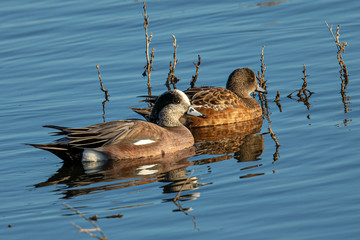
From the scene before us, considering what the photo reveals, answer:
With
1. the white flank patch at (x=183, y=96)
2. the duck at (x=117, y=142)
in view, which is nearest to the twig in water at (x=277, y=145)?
the duck at (x=117, y=142)

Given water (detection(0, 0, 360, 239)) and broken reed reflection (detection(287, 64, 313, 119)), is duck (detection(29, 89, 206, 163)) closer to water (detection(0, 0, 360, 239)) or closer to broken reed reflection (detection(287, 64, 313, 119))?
water (detection(0, 0, 360, 239))

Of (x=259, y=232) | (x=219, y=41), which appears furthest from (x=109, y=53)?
(x=259, y=232)

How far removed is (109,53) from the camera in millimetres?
15281

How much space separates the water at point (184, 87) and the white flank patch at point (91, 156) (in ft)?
1.26

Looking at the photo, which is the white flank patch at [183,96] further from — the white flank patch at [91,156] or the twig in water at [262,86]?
the twig in water at [262,86]

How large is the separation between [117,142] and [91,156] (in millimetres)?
399

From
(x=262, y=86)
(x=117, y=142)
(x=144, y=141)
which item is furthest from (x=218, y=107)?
(x=117, y=142)

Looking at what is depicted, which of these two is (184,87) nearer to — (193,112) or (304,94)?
(304,94)

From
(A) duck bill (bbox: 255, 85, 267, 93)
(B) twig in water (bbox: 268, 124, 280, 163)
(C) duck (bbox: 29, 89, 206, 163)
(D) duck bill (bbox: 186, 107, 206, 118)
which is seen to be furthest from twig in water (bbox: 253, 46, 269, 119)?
(C) duck (bbox: 29, 89, 206, 163)

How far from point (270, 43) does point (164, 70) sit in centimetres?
235

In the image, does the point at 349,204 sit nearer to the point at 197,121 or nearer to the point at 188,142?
the point at 188,142

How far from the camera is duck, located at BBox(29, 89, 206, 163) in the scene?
10.0 meters

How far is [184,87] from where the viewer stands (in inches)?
530

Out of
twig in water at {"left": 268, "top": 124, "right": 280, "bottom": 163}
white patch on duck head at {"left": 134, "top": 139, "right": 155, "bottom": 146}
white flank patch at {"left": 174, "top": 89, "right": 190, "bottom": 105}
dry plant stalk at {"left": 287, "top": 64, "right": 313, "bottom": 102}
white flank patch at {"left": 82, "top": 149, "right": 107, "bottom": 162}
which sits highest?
white flank patch at {"left": 174, "top": 89, "right": 190, "bottom": 105}
